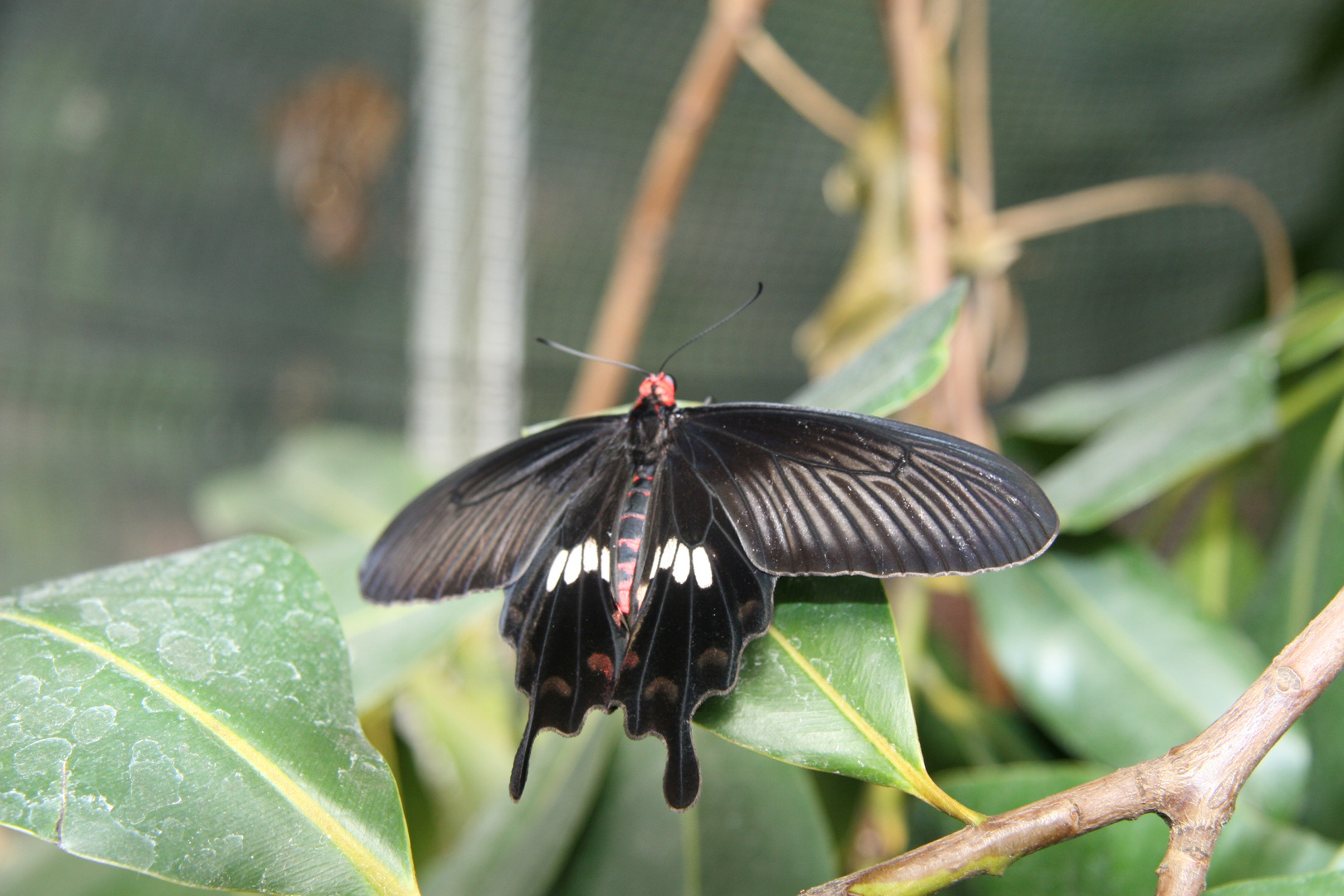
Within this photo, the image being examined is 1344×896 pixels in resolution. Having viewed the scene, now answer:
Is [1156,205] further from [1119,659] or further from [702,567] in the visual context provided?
[702,567]

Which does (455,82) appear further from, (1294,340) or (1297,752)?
(1297,752)

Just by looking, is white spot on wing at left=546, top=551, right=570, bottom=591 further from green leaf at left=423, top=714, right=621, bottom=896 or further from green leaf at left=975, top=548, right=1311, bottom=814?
green leaf at left=975, top=548, right=1311, bottom=814

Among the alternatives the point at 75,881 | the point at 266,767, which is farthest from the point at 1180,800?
the point at 75,881

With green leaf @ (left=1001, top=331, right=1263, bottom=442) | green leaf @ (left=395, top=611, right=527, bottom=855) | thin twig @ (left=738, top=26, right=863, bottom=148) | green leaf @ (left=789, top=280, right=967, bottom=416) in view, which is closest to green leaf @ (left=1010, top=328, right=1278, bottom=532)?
green leaf @ (left=1001, top=331, right=1263, bottom=442)

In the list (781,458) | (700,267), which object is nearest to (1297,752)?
(781,458)

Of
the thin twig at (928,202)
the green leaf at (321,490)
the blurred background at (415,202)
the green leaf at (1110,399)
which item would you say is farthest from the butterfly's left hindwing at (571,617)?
the blurred background at (415,202)

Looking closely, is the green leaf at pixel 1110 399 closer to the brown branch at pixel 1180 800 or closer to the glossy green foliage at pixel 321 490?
the brown branch at pixel 1180 800
